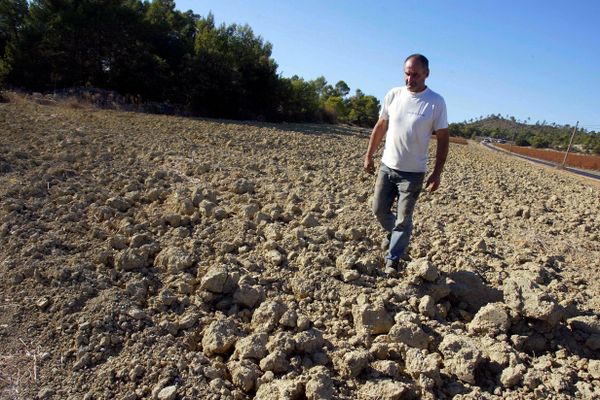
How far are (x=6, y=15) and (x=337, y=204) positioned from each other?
18.7 metres

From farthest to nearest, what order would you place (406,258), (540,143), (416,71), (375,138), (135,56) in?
1. (540,143)
2. (135,56)
3. (406,258)
4. (375,138)
5. (416,71)

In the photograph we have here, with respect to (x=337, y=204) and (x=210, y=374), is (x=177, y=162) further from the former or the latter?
(x=210, y=374)

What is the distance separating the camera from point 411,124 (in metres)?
2.85

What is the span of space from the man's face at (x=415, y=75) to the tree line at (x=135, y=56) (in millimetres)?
14892

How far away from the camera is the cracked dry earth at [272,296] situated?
213cm

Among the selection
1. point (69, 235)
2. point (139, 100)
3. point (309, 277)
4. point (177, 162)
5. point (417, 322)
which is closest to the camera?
point (417, 322)

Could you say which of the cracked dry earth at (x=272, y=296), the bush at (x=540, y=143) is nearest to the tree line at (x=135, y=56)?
the cracked dry earth at (x=272, y=296)

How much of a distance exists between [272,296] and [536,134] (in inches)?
3263

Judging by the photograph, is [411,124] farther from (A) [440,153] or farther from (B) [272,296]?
(B) [272,296]

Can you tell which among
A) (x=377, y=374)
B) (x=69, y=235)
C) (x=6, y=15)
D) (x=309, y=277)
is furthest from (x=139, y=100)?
(x=377, y=374)

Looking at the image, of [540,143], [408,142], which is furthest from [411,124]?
[540,143]

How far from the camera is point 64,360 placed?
2279mm

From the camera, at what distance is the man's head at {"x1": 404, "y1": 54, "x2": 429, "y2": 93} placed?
2.76 m

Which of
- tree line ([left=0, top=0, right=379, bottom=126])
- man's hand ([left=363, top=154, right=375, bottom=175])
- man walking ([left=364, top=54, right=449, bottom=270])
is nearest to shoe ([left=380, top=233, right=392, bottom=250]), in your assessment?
man walking ([left=364, top=54, right=449, bottom=270])
